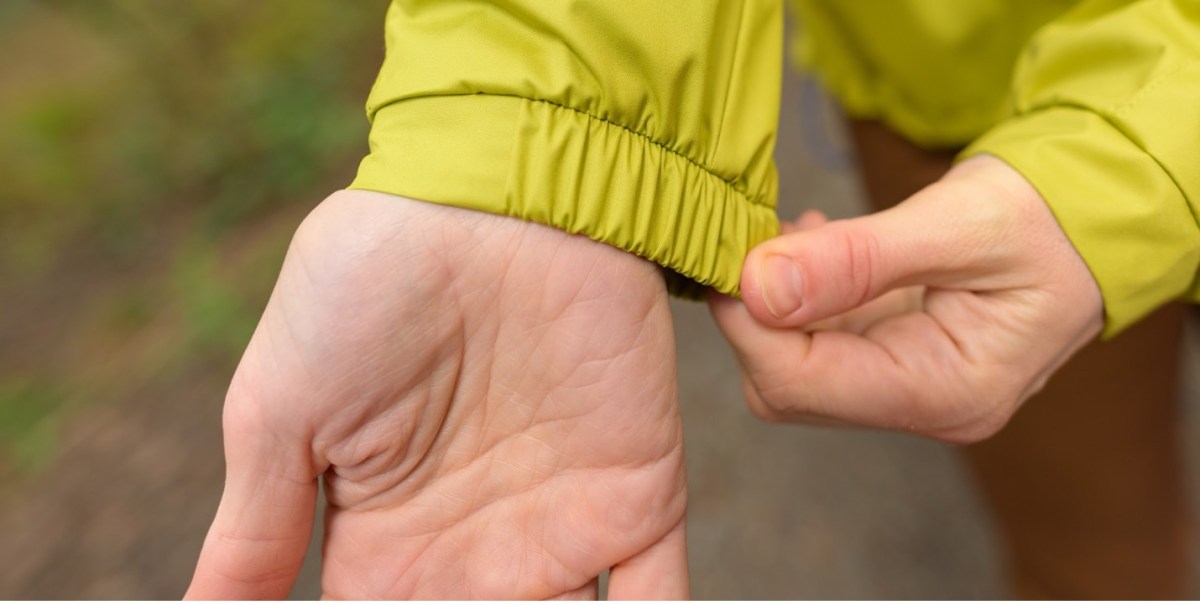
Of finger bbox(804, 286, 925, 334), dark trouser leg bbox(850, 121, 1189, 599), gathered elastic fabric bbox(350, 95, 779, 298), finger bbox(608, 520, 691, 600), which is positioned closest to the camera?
gathered elastic fabric bbox(350, 95, 779, 298)

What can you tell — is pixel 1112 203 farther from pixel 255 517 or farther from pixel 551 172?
pixel 255 517

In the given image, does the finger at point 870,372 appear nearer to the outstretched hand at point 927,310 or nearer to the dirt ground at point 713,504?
the outstretched hand at point 927,310

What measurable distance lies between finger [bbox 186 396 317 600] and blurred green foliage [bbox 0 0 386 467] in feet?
3.26

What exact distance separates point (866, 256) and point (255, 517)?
17.8 inches

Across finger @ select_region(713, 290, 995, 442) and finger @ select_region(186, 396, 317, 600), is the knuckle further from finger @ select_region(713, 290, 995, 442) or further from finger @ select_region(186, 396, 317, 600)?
finger @ select_region(186, 396, 317, 600)

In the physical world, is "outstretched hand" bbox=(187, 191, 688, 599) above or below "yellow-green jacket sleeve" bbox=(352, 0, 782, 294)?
below

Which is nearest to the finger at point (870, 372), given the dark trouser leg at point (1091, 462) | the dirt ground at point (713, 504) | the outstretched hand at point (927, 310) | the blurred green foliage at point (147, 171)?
the outstretched hand at point (927, 310)

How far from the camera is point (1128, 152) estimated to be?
0.56 meters

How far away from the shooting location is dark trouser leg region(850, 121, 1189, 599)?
2.79 feet

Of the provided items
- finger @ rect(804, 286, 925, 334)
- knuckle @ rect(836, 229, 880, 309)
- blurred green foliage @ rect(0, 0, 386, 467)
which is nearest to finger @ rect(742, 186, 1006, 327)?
knuckle @ rect(836, 229, 880, 309)

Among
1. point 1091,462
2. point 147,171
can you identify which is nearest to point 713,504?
point 1091,462

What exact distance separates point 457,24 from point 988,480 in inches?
33.5

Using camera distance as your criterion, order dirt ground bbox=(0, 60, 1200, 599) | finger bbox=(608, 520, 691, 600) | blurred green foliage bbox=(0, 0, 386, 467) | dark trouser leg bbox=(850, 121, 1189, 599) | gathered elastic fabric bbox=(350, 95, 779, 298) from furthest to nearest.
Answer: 1. blurred green foliage bbox=(0, 0, 386, 467)
2. dirt ground bbox=(0, 60, 1200, 599)
3. dark trouser leg bbox=(850, 121, 1189, 599)
4. finger bbox=(608, 520, 691, 600)
5. gathered elastic fabric bbox=(350, 95, 779, 298)

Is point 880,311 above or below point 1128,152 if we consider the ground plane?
below
